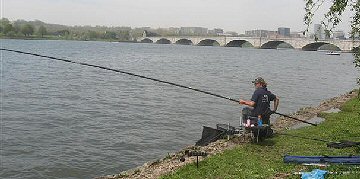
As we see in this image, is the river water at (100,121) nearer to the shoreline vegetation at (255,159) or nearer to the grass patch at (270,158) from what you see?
the shoreline vegetation at (255,159)

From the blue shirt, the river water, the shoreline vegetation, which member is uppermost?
the blue shirt

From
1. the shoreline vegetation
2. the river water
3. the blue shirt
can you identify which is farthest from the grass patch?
the river water

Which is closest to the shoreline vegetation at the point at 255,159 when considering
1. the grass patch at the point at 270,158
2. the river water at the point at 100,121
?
the grass patch at the point at 270,158

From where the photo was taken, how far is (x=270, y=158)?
46.7 ft

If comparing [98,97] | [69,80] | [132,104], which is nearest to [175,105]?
[132,104]

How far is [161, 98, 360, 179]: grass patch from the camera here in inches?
484

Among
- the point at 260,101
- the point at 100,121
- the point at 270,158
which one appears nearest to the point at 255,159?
the point at 270,158

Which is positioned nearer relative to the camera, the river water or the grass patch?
the grass patch

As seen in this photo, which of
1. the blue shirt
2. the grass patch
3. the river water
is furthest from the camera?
the river water

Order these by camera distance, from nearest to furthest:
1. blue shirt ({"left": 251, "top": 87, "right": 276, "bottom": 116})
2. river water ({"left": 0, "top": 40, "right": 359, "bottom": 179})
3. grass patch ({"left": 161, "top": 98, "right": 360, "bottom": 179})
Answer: grass patch ({"left": 161, "top": 98, "right": 360, "bottom": 179}), blue shirt ({"left": 251, "top": 87, "right": 276, "bottom": 116}), river water ({"left": 0, "top": 40, "right": 359, "bottom": 179})

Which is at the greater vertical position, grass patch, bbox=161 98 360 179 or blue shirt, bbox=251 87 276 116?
blue shirt, bbox=251 87 276 116

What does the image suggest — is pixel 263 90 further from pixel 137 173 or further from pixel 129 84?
pixel 129 84

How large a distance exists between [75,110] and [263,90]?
61.8 feet

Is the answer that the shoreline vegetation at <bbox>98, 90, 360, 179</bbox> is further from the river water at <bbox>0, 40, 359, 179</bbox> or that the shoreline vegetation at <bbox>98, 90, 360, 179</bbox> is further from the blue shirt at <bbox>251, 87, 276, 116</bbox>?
the river water at <bbox>0, 40, 359, 179</bbox>
